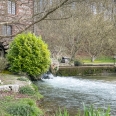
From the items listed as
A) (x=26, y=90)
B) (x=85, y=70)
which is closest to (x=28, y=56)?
(x=26, y=90)

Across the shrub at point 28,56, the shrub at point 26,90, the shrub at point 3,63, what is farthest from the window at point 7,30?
the shrub at point 26,90

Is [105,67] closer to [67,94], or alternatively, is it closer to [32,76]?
[32,76]

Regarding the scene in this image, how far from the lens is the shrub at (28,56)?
1970 cm

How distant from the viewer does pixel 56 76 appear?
1009 inches

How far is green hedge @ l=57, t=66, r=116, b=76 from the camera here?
27.0m

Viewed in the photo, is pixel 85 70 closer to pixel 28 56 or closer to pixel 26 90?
pixel 28 56

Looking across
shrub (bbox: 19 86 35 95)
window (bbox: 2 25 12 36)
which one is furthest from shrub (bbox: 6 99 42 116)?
window (bbox: 2 25 12 36)

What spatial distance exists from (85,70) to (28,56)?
952cm

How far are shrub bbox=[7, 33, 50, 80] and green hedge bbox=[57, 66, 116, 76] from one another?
6.55 m

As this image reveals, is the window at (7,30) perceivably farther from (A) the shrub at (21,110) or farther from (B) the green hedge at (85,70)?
(A) the shrub at (21,110)

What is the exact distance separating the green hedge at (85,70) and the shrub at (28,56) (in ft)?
21.5

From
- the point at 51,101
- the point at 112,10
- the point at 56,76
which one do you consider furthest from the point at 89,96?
the point at 112,10

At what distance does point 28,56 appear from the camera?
19.8 meters

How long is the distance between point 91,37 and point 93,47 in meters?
1.46
